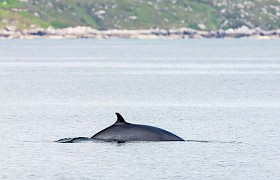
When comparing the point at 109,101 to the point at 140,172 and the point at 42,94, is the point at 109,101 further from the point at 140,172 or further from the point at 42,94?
the point at 140,172

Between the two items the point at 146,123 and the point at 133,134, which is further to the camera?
the point at 146,123

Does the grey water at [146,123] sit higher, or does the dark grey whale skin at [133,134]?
the dark grey whale skin at [133,134]

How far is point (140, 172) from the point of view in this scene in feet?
152

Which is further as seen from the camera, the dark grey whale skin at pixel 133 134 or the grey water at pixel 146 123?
the dark grey whale skin at pixel 133 134

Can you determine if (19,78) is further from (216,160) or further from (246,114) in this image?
(216,160)

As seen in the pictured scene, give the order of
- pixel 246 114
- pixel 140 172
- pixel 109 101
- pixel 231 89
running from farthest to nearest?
pixel 231 89 → pixel 109 101 → pixel 246 114 → pixel 140 172

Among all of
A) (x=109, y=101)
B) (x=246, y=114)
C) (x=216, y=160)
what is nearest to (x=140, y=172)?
(x=216, y=160)

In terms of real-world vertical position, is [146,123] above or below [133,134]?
below

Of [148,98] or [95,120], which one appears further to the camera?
[148,98]

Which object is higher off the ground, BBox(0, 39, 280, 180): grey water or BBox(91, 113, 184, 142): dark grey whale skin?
BBox(91, 113, 184, 142): dark grey whale skin

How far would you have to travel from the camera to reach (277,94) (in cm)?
10412

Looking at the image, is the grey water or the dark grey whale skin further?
the dark grey whale skin

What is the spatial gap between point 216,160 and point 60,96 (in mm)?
52811

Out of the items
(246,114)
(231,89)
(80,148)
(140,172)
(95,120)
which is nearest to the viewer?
(140,172)
